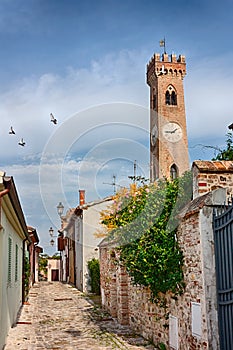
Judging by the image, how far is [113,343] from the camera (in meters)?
8.73

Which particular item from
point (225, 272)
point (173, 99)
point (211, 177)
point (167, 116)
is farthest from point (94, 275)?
point (173, 99)

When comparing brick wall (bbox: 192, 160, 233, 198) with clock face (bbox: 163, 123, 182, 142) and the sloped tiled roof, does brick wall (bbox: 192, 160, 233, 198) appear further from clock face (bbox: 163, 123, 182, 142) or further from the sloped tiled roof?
clock face (bbox: 163, 123, 182, 142)

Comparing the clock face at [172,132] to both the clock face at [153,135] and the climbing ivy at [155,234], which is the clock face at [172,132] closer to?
the clock face at [153,135]

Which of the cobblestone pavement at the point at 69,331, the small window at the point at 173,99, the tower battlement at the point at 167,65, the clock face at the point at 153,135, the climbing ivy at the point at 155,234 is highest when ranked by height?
the tower battlement at the point at 167,65

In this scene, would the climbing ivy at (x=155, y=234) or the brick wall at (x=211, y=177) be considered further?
the climbing ivy at (x=155, y=234)

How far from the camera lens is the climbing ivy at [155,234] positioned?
7289mm

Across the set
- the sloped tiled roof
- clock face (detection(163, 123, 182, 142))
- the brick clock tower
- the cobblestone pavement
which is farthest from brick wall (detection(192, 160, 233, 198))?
clock face (detection(163, 123, 182, 142))

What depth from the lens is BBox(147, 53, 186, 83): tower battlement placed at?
4681 centimetres

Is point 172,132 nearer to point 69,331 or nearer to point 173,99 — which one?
point 173,99

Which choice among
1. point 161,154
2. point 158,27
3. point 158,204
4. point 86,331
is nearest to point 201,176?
point 158,204

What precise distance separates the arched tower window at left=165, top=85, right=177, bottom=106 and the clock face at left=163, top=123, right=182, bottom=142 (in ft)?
9.10

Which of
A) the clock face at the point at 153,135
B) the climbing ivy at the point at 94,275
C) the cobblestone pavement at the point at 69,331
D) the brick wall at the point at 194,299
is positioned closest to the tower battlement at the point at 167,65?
the clock face at the point at 153,135

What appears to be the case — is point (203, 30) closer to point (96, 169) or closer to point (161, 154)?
point (96, 169)

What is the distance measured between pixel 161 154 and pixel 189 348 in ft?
118
